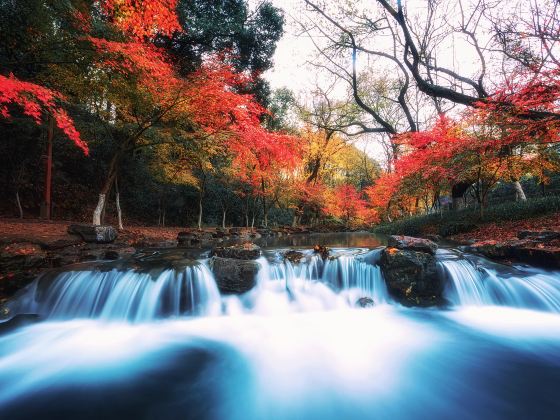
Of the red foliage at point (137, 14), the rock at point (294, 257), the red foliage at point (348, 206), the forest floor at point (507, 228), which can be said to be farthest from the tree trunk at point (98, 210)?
the red foliage at point (348, 206)

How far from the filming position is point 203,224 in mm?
21797

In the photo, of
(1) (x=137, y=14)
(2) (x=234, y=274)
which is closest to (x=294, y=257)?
(2) (x=234, y=274)

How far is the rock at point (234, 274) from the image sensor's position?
5977mm

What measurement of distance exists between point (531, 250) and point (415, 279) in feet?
10.0

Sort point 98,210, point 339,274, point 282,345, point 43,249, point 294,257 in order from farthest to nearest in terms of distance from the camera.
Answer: point 98,210, point 294,257, point 43,249, point 339,274, point 282,345

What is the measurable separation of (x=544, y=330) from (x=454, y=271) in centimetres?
175

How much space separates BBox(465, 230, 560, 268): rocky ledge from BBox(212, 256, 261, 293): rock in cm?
585

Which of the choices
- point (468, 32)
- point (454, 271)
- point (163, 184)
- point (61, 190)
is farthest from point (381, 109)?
point (61, 190)

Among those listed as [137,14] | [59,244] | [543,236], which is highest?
[137,14]

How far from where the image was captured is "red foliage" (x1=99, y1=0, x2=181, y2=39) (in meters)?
9.35

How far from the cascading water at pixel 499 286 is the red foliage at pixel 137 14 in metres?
11.5

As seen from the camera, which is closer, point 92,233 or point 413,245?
point 413,245

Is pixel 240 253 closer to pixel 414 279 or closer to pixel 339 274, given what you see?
pixel 339 274

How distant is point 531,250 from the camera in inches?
255
